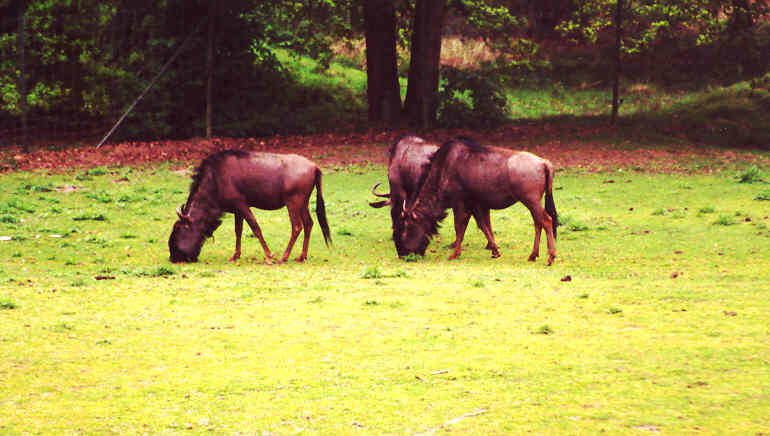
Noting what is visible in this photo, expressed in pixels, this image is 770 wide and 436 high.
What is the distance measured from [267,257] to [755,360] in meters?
8.23

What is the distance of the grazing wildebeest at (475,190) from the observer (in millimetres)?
13445

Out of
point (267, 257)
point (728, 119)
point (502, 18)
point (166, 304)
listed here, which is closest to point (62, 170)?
point (267, 257)

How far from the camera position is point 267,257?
13711 mm

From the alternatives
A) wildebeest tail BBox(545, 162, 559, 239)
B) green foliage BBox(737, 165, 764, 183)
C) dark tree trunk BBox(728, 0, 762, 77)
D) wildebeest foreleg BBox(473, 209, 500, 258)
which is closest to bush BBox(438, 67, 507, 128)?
dark tree trunk BBox(728, 0, 762, 77)

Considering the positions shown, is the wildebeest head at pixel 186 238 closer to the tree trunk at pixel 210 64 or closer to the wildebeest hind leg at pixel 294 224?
the wildebeest hind leg at pixel 294 224

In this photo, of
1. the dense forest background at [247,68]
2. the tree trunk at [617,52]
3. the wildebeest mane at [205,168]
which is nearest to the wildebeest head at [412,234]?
the wildebeest mane at [205,168]

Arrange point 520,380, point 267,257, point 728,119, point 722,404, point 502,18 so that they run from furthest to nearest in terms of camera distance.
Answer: point 502,18 < point 728,119 < point 267,257 < point 520,380 < point 722,404

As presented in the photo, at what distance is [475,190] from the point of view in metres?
13.9

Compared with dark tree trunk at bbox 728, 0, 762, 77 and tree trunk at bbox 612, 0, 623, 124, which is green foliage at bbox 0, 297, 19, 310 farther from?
dark tree trunk at bbox 728, 0, 762, 77

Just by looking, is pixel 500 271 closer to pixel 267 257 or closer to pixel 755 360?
pixel 267 257

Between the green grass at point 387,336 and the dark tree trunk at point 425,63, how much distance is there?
1485 centimetres

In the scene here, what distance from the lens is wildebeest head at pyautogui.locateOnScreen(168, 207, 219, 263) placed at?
13.4 m

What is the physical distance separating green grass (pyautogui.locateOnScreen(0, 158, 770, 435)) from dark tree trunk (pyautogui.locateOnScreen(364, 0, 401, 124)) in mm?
16699

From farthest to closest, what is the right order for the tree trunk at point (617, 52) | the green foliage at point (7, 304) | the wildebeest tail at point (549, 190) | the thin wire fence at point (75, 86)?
the tree trunk at point (617, 52) → the thin wire fence at point (75, 86) → the wildebeest tail at point (549, 190) → the green foliage at point (7, 304)
